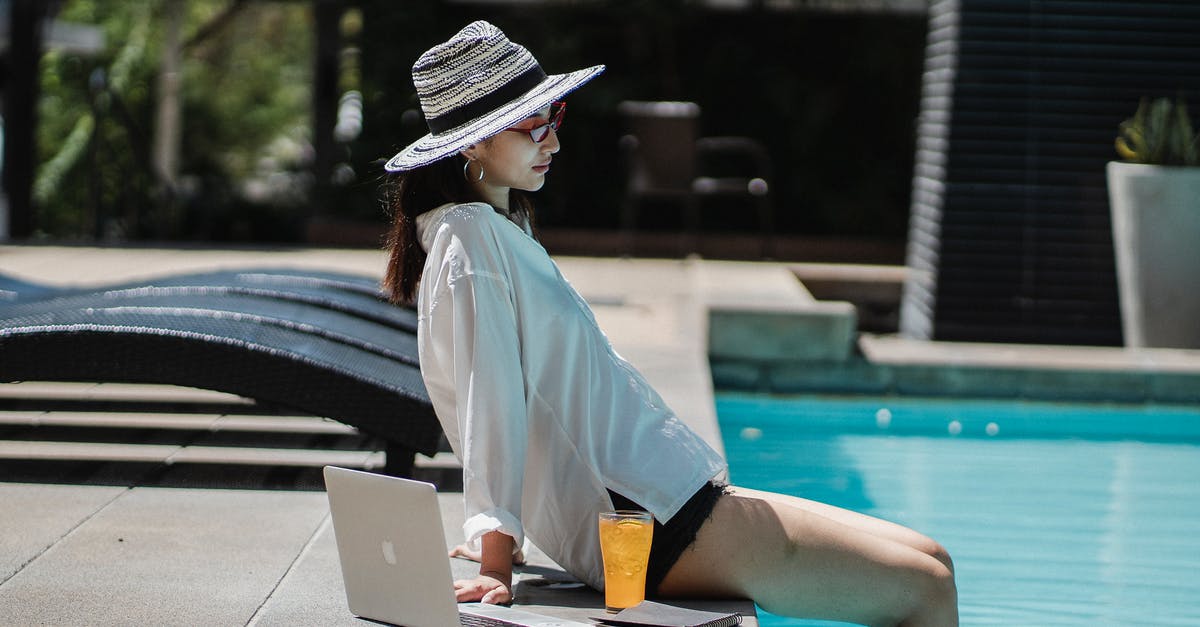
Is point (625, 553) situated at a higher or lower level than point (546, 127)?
lower

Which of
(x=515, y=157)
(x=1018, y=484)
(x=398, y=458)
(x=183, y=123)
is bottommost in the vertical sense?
(x=1018, y=484)

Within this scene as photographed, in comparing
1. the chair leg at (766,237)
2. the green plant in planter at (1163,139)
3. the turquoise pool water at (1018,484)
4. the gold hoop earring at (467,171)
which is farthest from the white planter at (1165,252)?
the gold hoop earring at (467,171)

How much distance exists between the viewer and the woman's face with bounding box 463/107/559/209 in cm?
242

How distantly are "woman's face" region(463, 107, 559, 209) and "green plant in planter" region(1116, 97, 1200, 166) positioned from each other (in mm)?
5209

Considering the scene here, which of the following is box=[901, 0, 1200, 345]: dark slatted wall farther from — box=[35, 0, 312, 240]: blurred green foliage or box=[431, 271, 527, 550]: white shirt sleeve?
box=[35, 0, 312, 240]: blurred green foliage

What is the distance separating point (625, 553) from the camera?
89.4 inches

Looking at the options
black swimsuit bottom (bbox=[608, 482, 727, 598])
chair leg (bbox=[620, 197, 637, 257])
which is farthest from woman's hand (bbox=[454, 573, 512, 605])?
chair leg (bbox=[620, 197, 637, 257])

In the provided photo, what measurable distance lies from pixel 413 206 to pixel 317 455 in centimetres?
180

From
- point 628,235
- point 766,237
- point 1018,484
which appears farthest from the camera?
point 766,237

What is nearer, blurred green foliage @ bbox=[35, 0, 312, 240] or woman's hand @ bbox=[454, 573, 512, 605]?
woman's hand @ bbox=[454, 573, 512, 605]

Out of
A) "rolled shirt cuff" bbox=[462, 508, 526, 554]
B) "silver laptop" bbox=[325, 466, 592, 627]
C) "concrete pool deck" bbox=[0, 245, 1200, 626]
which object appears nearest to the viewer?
"silver laptop" bbox=[325, 466, 592, 627]

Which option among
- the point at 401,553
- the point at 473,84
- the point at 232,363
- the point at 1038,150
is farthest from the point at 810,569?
the point at 1038,150

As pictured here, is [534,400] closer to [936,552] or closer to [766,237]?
[936,552]

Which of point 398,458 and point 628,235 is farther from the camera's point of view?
point 628,235
